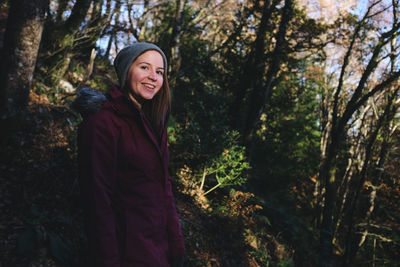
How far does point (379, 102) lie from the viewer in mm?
11641

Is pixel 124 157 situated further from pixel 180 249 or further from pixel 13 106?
pixel 13 106

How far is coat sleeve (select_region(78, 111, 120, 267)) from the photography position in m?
1.23

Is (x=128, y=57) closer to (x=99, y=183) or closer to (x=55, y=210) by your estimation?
(x=99, y=183)

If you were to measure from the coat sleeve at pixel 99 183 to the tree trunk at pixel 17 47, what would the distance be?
3594 millimetres

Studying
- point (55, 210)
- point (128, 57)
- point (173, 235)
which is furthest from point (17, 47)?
point (173, 235)

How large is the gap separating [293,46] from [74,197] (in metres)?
9.50

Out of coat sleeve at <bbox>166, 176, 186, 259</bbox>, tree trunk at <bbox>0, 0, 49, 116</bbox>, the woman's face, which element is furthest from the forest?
the woman's face

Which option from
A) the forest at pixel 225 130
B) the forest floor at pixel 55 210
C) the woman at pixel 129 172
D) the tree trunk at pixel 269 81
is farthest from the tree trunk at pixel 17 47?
the tree trunk at pixel 269 81

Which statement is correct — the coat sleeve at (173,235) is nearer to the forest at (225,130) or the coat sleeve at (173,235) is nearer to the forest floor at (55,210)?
the forest at (225,130)

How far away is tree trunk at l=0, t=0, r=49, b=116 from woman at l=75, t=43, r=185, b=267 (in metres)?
3.33

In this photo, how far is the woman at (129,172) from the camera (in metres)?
1.27

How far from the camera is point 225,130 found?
659 cm

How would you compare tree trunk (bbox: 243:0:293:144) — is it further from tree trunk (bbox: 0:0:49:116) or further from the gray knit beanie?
the gray knit beanie

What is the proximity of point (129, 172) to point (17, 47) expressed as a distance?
3.84 metres
